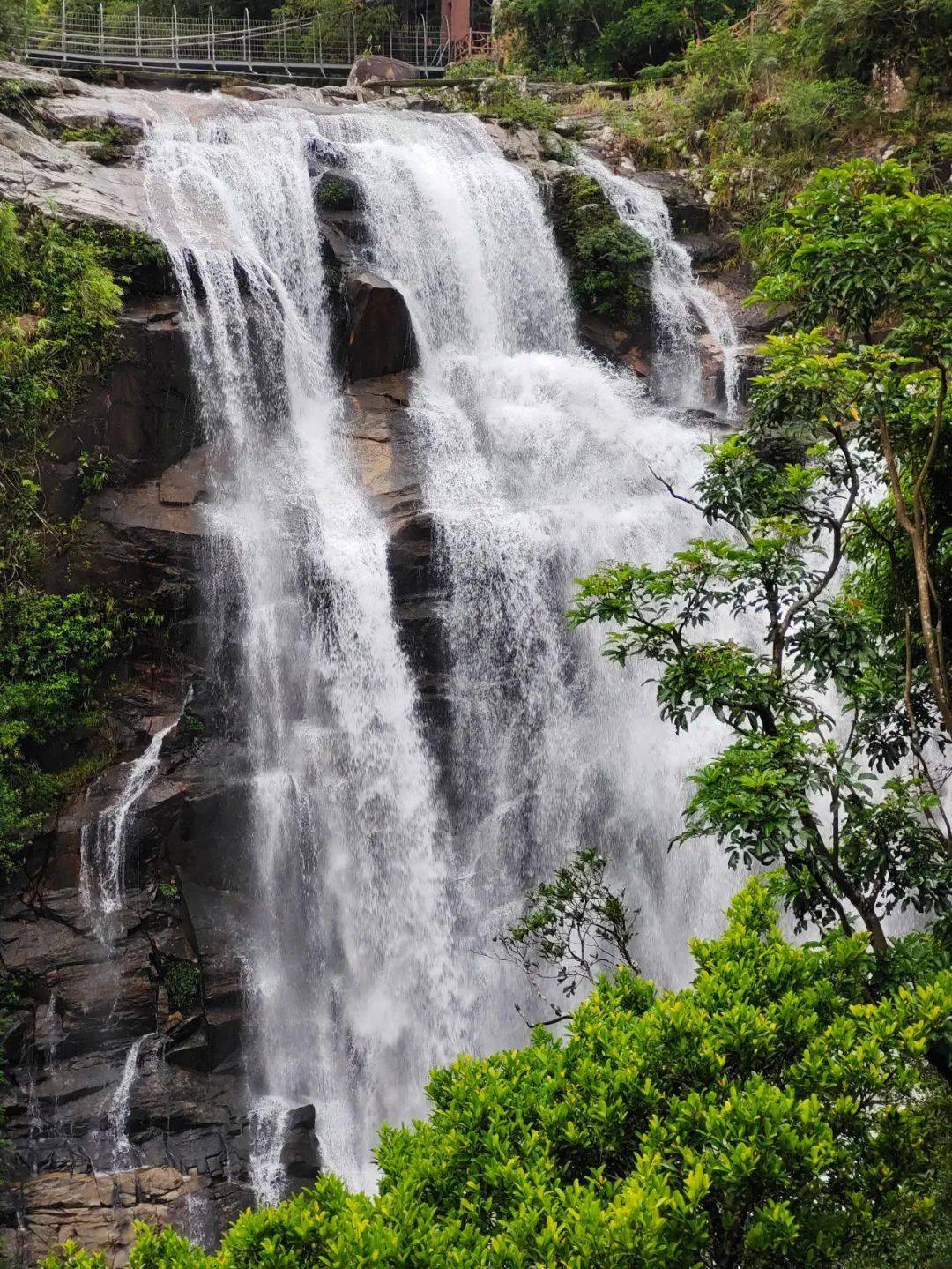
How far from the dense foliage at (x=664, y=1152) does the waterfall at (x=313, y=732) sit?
→ 799 cm

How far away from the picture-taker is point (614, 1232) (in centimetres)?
427

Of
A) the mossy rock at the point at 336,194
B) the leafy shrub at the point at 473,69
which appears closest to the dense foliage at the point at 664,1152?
the mossy rock at the point at 336,194

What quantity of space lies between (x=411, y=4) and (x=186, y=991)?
36.0 meters

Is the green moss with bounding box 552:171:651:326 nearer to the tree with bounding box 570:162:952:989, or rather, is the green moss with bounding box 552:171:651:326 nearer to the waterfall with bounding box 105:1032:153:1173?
the tree with bounding box 570:162:952:989

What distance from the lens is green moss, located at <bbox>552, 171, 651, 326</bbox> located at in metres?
21.5

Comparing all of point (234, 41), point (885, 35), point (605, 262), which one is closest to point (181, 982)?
point (605, 262)

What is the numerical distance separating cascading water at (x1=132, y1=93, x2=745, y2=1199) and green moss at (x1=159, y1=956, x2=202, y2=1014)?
770mm

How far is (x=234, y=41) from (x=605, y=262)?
814 inches

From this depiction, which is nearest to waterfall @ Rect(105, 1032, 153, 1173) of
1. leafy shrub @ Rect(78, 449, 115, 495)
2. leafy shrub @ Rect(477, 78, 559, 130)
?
leafy shrub @ Rect(78, 449, 115, 495)

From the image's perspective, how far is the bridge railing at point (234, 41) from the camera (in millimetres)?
30969

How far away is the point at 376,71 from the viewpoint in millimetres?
31484

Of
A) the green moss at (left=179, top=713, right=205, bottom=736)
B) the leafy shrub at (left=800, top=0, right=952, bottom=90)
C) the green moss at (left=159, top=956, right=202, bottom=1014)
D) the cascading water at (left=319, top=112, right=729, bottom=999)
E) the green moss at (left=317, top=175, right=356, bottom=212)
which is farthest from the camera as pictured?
the leafy shrub at (left=800, top=0, right=952, bottom=90)

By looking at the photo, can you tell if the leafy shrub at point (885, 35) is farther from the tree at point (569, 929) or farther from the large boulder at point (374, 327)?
the tree at point (569, 929)

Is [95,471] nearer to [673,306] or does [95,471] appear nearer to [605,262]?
[605,262]
